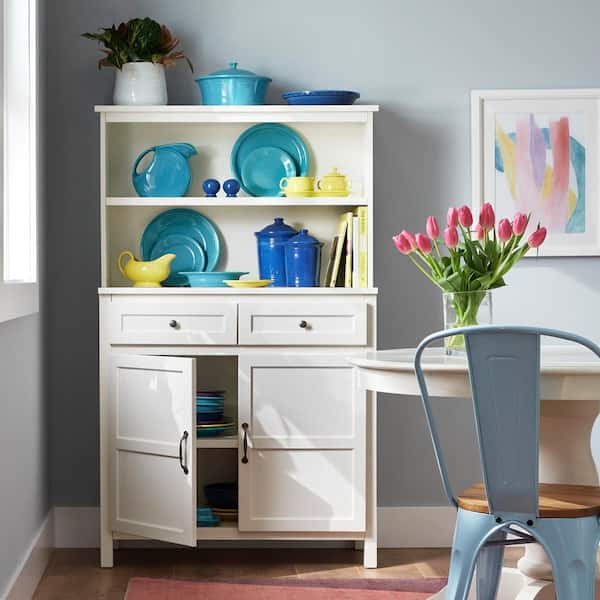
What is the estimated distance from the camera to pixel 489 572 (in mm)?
2697

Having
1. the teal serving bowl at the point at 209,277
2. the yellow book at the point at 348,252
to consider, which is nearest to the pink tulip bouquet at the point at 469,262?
the yellow book at the point at 348,252

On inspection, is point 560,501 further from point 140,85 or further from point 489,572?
point 140,85

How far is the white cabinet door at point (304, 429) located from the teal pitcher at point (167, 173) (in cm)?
73

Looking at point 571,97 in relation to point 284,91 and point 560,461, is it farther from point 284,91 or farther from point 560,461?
Answer: point 560,461

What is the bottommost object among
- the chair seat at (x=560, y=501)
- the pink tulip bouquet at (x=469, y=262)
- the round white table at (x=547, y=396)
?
the chair seat at (x=560, y=501)

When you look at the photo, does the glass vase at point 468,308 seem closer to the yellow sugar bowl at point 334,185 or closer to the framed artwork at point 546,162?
the yellow sugar bowl at point 334,185

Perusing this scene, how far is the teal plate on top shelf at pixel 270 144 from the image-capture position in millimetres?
3945

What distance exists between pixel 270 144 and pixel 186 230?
46 centimetres

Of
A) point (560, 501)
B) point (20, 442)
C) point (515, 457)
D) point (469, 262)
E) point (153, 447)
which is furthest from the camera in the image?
point (153, 447)

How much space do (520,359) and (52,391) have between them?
2.23 meters

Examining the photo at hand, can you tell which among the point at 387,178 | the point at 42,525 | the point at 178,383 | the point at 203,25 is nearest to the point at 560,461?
the point at 178,383

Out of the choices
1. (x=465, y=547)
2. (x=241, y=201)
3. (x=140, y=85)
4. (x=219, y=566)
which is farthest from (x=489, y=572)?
(x=140, y=85)

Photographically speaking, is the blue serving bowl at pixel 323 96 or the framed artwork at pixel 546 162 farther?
the framed artwork at pixel 546 162

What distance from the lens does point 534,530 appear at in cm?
232
